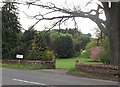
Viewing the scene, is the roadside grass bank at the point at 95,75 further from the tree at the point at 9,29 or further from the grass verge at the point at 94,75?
the tree at the point at 9,29

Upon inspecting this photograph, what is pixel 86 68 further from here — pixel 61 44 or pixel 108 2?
pixel 61 44

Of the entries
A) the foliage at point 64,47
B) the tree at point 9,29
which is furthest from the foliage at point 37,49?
the foliage at point 64,47

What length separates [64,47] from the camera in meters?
73.5

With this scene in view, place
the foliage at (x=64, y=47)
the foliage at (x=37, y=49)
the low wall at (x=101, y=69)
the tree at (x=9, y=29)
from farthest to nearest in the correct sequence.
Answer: the foliage at (x=64, y=47), the tree at (x=9, y=29), the foliage at (x=37, y=49), the low wall at (x=101, y=69)

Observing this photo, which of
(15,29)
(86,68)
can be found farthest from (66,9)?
(15,29)

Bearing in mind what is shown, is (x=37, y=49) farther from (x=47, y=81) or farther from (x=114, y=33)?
(x=47, y=81)

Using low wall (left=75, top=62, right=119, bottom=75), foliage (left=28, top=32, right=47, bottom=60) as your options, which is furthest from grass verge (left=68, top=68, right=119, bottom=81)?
foliage (left=28, top=32, right=47, bottom=60)

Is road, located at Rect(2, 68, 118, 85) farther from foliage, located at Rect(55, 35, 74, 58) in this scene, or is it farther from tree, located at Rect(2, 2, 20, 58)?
foliage, located at Rect(55, 35, 74, 58)

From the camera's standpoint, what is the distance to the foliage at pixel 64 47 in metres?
73.1

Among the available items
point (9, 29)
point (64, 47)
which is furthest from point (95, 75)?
point (64, 47)

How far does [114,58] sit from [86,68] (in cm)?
203

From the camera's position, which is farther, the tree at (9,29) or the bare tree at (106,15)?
the tree at (9,29)

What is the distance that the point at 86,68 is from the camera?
22.1 m

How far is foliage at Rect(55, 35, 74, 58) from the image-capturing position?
240ft
